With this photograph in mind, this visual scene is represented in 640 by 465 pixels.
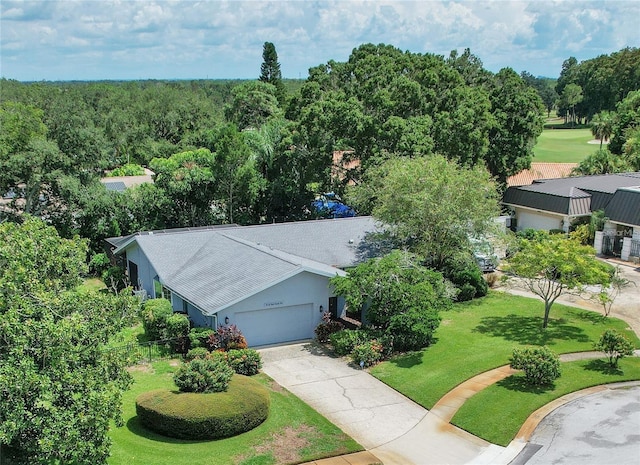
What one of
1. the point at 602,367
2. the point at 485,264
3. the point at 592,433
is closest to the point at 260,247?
the point at 485,264

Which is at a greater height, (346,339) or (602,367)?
(346,339)

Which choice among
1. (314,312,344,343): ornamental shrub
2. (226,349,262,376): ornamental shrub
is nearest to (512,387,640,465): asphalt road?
(314,312,344,343): ornamental shrub

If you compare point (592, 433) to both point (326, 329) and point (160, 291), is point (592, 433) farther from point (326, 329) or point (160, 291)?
point (160, 291)

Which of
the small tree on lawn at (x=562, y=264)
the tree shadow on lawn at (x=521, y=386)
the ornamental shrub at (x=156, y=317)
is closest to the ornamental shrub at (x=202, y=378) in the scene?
the ornamental shrub at (x=156, y=317)

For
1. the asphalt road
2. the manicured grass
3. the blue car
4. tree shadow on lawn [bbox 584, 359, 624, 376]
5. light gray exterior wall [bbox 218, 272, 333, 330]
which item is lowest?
the asphalt road

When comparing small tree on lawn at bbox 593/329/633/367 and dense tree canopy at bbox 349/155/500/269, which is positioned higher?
dense tree canopy at bbox 349/155/500/269

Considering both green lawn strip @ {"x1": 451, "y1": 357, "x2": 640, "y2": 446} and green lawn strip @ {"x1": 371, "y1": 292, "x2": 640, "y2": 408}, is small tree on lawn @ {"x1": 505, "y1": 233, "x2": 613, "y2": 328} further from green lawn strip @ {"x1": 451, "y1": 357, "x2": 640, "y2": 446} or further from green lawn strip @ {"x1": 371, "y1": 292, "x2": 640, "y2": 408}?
green lawn strip @ {"x1": 451, "y1": 357, "x2": 640, "y2": 446}
